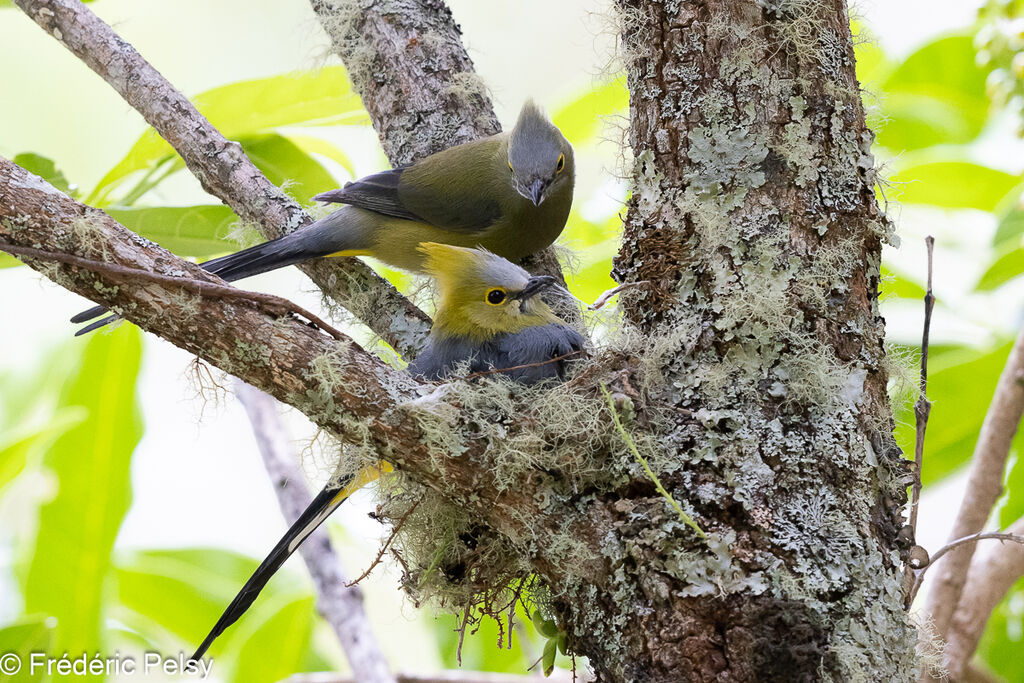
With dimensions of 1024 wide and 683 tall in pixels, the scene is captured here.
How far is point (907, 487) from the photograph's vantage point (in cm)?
163

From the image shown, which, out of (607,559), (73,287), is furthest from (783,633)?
(73,287)

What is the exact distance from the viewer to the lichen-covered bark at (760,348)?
144cm

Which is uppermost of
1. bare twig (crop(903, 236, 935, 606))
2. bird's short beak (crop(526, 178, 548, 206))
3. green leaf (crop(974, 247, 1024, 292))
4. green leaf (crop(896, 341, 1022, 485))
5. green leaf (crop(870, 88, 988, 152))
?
Answer: green leaf (crop(870, 88, 988, 152))

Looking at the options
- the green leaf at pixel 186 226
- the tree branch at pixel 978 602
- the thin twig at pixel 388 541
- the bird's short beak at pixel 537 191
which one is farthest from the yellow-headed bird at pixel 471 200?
the tree branch at pixel 978 602

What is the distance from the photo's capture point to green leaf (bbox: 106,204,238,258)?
258 centimetres

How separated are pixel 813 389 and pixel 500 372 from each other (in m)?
0.69

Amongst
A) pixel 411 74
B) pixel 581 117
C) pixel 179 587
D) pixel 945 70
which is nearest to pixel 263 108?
pixel 411 74

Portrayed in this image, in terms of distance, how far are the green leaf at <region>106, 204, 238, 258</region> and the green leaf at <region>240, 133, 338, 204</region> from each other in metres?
0.32

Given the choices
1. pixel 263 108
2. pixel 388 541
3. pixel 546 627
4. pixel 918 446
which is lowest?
pixel 546 627

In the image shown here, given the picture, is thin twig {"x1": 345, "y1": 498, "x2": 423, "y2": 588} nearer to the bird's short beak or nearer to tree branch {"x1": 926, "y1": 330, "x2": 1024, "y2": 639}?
the bird's short beak

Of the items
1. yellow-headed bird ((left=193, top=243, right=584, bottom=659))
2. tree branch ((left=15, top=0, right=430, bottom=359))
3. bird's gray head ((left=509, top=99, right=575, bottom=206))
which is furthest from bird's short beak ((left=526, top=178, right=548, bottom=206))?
tree branch ((left=15, top=0, right=430, bottom=359))

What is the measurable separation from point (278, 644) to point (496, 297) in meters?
1.46

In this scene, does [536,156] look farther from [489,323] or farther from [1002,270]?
[1002,270]

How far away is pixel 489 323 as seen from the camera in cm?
238
